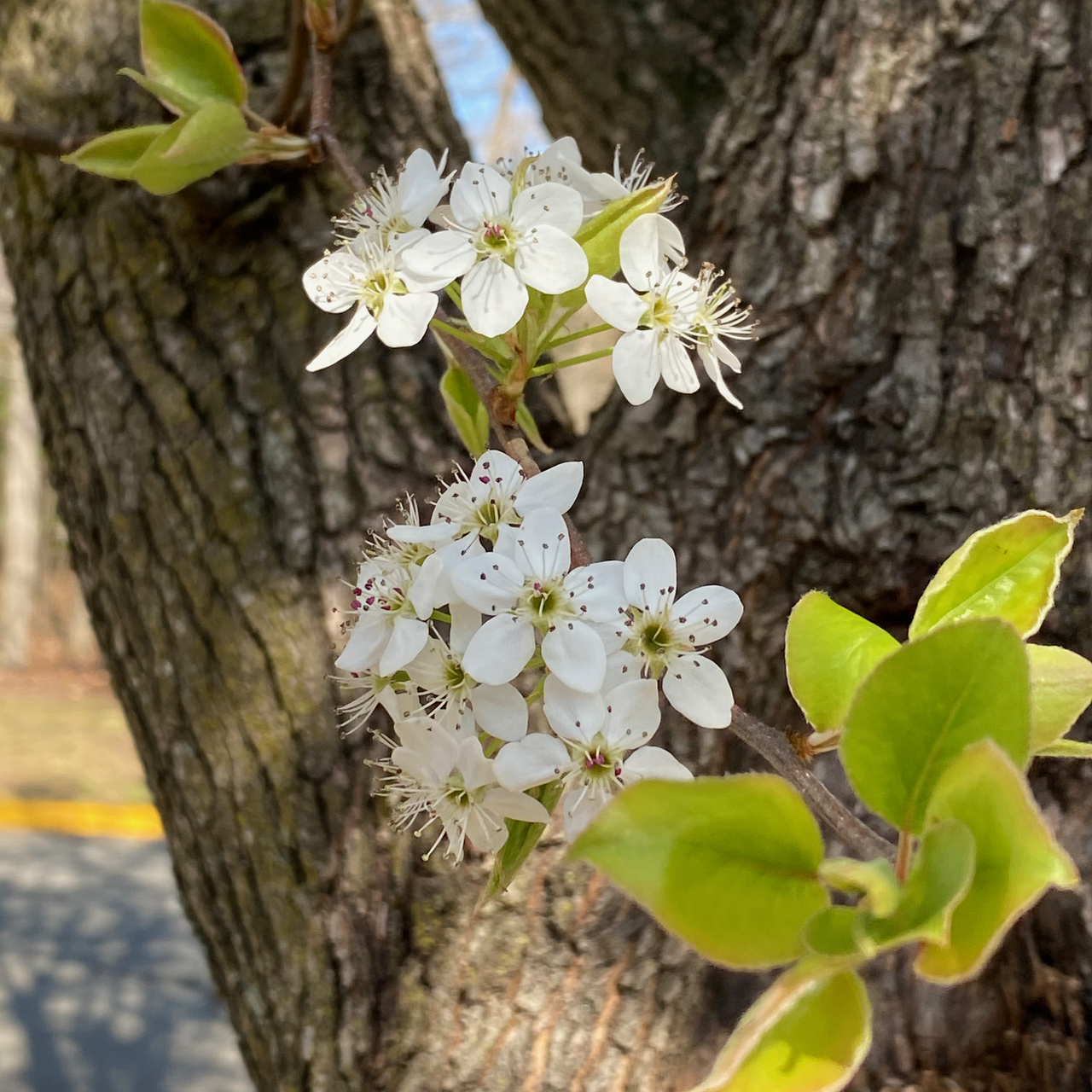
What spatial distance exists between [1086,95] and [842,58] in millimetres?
213

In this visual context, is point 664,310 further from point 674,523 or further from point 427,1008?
point 427,1008

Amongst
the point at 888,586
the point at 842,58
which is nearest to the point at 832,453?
the point at 888,586

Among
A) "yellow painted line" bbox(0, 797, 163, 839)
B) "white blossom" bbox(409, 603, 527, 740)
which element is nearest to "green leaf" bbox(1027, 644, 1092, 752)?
Result: "white blossom" bbox(409, 603, 527, 740)

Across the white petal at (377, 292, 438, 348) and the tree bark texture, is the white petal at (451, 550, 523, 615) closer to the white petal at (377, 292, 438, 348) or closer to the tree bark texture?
the white petal at (377, 292, 438, 348)

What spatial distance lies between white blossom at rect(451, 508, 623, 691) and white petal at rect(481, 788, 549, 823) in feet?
0.19

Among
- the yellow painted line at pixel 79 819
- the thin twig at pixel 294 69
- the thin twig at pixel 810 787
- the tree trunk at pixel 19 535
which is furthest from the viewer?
the tree trunk at pixel 19 535

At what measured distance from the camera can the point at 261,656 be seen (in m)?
0.91

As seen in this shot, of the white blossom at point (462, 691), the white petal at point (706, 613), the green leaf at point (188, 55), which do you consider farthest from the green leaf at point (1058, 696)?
the green leaf at point (188, 55)

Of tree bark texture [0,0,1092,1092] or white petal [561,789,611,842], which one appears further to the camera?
tree bark texture [0,0,1092,1092]

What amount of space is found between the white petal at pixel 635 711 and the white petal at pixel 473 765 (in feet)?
0.21

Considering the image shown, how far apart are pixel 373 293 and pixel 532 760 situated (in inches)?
10.4

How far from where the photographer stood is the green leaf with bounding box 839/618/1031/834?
14.6 inches

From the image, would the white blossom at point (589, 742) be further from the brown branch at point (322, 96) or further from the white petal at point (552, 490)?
the brown branch at point (322, 96)

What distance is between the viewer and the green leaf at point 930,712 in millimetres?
371
